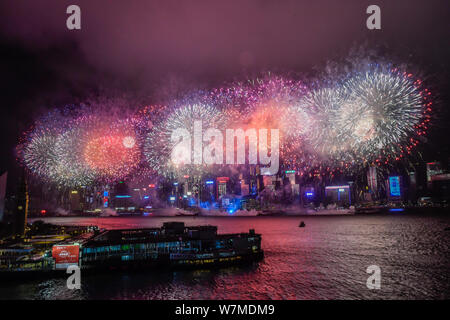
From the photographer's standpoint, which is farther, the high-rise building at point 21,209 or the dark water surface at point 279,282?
the high-rise building at point 21,209

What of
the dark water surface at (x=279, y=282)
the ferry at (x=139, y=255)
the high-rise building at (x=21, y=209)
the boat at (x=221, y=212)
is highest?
the high-rise building at (x=21, y=209)

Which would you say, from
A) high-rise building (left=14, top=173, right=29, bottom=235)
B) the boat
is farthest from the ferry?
the boat

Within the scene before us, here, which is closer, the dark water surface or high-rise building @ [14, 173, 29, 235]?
the dark water surface

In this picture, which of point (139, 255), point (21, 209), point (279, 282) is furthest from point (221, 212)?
point (279, 282)

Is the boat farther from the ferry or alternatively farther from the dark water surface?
the ferry

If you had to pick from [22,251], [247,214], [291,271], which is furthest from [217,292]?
[247,214]

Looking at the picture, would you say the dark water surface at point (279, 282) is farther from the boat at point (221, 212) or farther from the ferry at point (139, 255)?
the boat at point (221, 212)

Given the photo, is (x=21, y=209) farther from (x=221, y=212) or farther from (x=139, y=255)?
(x=221, y=212)

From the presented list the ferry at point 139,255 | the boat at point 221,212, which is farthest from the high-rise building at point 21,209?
the boat at point 221,212

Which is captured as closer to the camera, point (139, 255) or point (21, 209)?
point (139, 255)

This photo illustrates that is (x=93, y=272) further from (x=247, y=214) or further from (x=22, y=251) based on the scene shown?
(x=247, y=214)

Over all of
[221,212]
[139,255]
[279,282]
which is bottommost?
[221,212]
